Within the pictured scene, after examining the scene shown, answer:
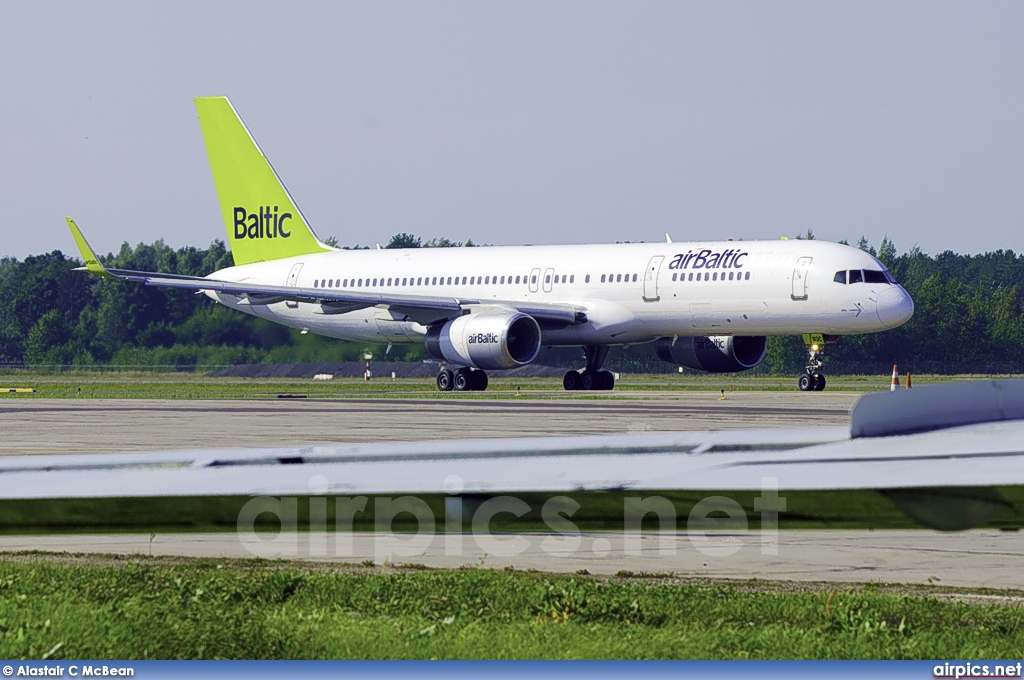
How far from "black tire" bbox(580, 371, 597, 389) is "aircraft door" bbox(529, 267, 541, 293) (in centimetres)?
298

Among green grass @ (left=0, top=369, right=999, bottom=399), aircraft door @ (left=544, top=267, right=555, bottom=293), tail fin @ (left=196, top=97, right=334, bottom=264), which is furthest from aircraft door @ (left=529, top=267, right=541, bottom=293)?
tail fin @ (left=196, top=97, right=334, bottom=264)

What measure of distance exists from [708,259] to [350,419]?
13.0 meters

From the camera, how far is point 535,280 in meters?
38.0

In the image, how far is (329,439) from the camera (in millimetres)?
19344

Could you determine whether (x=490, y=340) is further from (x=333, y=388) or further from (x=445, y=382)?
(x=333, y=388)

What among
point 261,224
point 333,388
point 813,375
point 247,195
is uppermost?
point 247,195

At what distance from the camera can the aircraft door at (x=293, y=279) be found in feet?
139

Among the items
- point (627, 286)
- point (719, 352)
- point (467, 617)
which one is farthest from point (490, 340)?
point (467, 617)

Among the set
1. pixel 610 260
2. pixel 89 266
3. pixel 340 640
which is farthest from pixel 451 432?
pixel 89 266

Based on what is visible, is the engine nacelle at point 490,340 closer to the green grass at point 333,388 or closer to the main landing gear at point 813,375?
the green grass at point 333,388

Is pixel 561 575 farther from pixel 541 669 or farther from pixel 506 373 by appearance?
pixel 506 373

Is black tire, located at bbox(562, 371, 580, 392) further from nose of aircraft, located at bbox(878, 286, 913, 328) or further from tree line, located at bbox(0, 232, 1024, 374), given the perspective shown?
nose of aircraft, located at bbox(878, 286, 913, 328)

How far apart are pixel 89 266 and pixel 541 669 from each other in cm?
3752

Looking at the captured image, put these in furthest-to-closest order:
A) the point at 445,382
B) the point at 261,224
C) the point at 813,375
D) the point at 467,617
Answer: the point at 261,224 < the point at 445,382 < the point at 813,375 < the point at 467,617
